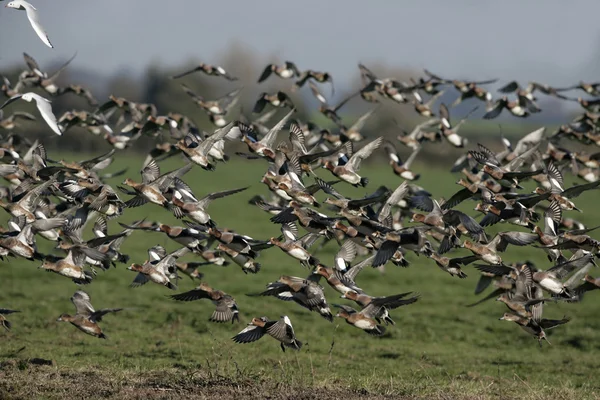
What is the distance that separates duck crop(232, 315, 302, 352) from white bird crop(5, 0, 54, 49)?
14.5 ft

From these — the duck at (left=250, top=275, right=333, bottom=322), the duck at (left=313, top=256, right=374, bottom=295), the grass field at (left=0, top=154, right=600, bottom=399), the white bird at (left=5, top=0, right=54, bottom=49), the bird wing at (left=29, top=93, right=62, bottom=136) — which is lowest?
the grass field at (left=0, top=154, right=600, bottom=399)

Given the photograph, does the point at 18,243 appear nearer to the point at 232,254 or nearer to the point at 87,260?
the point at 87,260

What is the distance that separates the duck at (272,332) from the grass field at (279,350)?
47 centimetres

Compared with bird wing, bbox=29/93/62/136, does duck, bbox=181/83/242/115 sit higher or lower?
lower

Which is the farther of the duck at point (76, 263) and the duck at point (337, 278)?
the duck at point (76, 263)

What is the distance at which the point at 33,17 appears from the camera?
13.2 m

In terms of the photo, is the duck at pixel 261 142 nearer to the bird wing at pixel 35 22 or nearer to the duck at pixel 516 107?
the bird wing at pixel 35 22

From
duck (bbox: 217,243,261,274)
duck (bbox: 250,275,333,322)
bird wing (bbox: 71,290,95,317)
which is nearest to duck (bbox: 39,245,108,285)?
bird wing (bbox: 71,290,95,317)

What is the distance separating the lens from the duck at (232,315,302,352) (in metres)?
11.6

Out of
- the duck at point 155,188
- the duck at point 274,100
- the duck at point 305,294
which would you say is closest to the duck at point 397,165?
the duck at point 274,100

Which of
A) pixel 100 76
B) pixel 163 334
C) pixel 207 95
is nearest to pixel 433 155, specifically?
pixel 207 95

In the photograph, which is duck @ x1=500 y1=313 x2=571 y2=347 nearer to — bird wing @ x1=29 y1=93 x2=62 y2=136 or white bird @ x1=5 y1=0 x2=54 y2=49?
bird wing @ x1=29 y1=93 x2=62 y2=136

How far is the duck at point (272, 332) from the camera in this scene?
11.6 metres

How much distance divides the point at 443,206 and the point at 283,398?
4.35m
